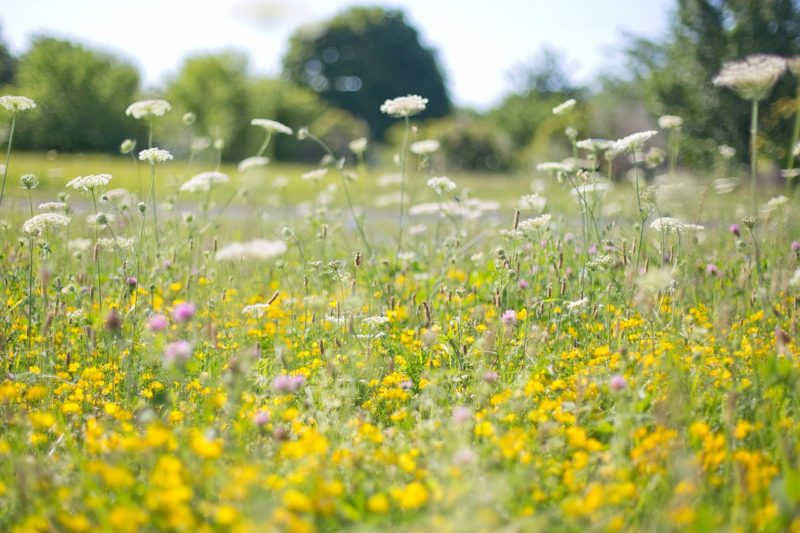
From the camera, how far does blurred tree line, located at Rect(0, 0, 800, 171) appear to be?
53.5 feet

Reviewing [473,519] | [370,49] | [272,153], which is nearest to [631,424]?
[473,519]

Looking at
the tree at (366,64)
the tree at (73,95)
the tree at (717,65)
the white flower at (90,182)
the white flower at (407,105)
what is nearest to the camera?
the white flower at (90,182)

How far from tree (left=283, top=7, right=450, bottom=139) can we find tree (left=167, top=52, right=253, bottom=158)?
2391 centimetres

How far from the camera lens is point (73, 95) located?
2822cm

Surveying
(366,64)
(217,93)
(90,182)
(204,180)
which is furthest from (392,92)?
(90,182)

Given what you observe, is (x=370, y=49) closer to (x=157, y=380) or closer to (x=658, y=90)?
(x=658, y=90)

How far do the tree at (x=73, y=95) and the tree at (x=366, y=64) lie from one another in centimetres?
2931

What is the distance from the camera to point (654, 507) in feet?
6.95

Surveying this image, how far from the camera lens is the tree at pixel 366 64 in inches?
2309

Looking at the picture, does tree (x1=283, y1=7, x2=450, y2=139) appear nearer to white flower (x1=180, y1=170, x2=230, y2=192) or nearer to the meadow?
white flower (x1=180, y1=170, x2=230, y2=192)

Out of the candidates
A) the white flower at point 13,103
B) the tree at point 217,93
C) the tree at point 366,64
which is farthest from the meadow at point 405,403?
the tree at point 366,64

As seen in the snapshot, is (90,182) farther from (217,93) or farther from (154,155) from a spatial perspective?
(217,93)

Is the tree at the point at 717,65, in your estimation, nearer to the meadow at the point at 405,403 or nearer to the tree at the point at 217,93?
the meadow at the point at 405,403

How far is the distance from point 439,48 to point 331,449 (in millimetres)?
66845
